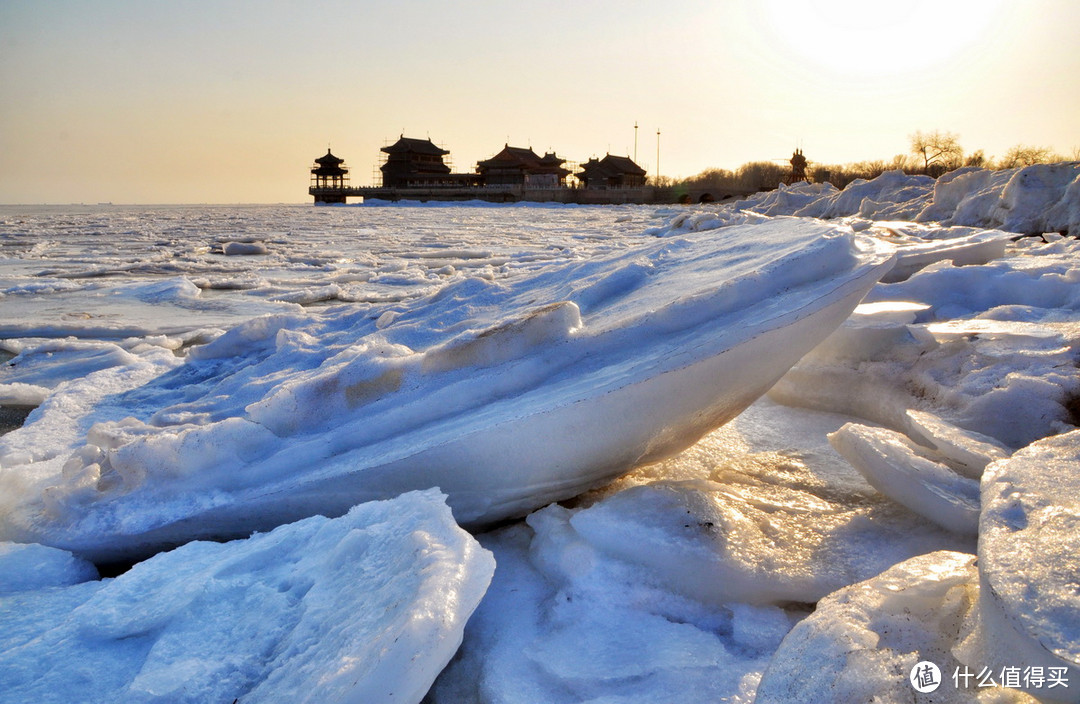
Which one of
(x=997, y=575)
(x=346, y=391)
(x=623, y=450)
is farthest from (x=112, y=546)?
(x=997, y=575)

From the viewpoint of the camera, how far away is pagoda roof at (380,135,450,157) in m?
54.6

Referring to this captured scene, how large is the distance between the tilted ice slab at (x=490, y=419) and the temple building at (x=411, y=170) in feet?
181

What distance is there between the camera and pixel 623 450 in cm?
159

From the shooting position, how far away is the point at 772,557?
4.41ft

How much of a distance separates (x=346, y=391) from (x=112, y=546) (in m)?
0.69

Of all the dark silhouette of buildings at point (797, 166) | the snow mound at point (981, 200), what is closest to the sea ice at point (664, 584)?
the snow mound at point (981, 200)

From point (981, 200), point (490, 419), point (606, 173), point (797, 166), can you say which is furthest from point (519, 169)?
point (490, 419)

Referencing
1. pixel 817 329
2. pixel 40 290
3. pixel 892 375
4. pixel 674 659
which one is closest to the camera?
pixel 674 659

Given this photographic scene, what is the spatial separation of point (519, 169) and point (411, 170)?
9.46m

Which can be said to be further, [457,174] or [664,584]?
[457,174]

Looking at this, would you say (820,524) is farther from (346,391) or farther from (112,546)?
(112,546)

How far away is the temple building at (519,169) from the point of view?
53.7 meters

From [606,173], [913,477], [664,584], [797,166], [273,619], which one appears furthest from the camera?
[606,173]

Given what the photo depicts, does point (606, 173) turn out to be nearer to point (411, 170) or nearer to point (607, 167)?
point (607, 167)
